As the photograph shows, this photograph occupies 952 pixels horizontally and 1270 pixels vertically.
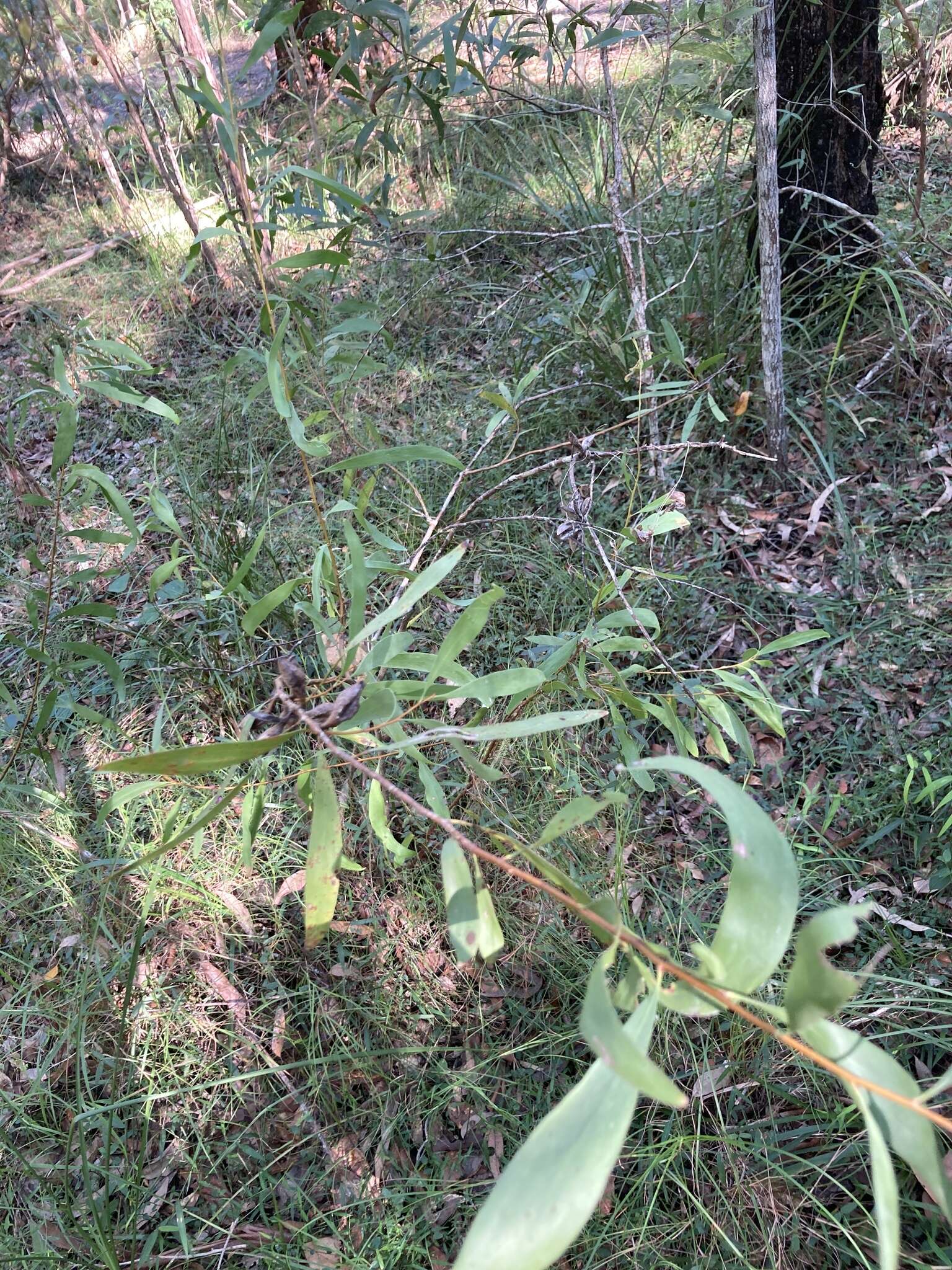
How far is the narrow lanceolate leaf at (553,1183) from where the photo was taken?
1.29ft

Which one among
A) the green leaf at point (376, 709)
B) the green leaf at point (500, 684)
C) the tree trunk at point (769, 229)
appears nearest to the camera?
the green leaf at point (376, 709)

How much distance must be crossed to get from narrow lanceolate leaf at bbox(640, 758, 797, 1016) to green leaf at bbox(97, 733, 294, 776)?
32 centimetres

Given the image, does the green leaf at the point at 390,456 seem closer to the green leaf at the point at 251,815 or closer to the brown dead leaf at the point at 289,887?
the green leaf at the point at 251,815

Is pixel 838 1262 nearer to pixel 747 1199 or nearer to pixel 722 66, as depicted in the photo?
pixel 747 1199

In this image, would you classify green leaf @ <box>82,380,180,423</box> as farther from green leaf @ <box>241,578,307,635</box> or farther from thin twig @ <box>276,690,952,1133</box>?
thin twig @ <box>276,690,952,1133</box>

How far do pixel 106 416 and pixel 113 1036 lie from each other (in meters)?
2.58

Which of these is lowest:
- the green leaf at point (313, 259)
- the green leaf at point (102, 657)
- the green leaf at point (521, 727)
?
the green leaf at point (102, 657)

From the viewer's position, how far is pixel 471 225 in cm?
347

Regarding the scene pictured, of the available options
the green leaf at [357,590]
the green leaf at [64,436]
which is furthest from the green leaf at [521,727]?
the green leaf at [64,436]

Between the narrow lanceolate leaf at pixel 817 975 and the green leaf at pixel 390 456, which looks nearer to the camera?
the narrow lanceolate leaf at pixel 817 975

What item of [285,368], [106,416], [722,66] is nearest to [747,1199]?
[285,368]

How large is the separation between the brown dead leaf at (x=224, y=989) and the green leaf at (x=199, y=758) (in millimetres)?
1129

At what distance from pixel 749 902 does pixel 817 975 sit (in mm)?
89

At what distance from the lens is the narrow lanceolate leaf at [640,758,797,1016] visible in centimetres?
48
